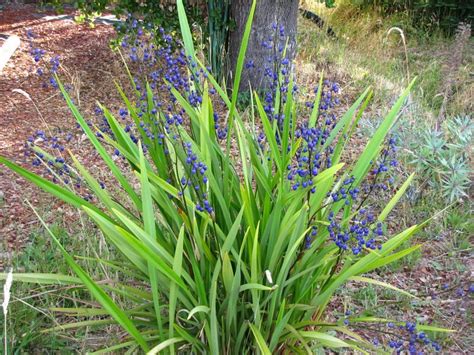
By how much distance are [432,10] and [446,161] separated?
16.9ft

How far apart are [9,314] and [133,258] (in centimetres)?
86

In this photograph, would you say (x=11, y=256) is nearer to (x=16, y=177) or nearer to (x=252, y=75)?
(x=16, y=177)

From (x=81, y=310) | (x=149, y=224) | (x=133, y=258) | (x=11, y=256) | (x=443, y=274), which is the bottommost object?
(x=443, y=274)

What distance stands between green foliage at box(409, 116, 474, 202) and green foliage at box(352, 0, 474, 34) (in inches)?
164

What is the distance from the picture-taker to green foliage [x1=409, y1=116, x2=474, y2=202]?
3.29 meters

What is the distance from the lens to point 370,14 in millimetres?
7801

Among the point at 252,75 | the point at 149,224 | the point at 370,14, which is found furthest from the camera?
the point at 370,14

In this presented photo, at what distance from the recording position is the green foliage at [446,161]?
3.29 meters

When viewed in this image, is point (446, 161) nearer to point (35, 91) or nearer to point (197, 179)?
point (197, 179)

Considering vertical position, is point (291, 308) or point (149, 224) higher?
point (149, 224)

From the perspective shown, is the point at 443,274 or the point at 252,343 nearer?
the point at 252,343

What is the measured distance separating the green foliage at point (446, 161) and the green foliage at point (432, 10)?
417 cm

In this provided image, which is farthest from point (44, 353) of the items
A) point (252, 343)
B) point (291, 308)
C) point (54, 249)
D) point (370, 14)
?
point (370, 14)

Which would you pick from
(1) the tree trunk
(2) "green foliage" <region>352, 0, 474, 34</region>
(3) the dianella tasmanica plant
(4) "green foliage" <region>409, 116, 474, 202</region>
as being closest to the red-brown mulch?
(3) the dianella tasmanica plant
